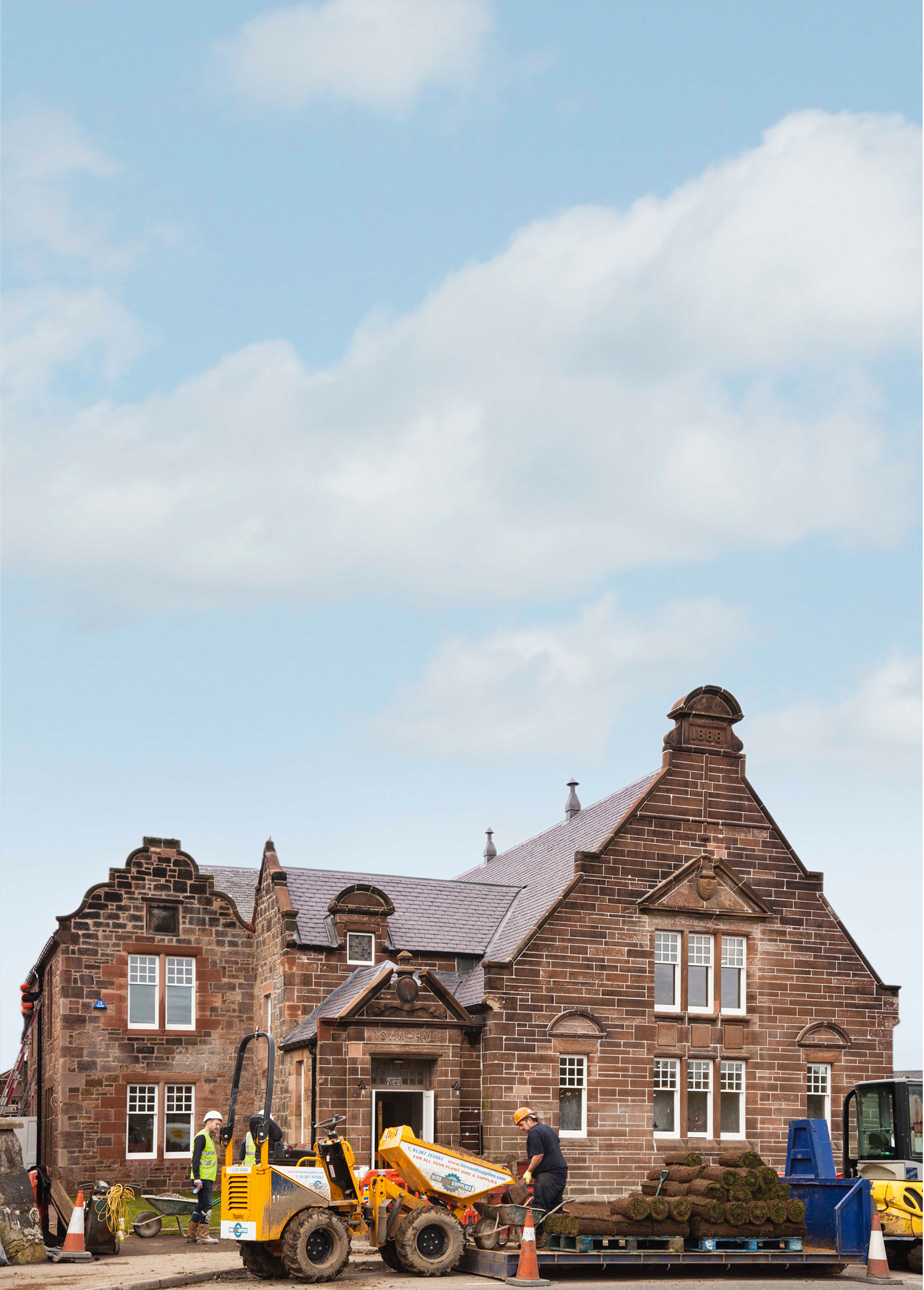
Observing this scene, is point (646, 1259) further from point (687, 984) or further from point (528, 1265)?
point (687, 984)

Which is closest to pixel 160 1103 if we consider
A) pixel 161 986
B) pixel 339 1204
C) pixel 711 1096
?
pixel 161 986

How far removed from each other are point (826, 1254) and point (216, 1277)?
349 inches

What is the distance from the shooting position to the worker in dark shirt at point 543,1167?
2117 cm

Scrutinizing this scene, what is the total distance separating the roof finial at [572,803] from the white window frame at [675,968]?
31.6 feet

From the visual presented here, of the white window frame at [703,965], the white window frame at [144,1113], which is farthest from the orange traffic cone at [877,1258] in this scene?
the white window frame at [144,1113]

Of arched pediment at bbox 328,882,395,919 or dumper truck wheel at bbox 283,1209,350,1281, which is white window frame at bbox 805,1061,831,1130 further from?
dumper truck wheel at bbox 283,1209,350,1281

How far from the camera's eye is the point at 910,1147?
23469mm

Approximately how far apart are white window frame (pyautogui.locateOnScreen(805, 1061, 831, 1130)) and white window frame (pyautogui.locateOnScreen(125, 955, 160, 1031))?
15.2 metres

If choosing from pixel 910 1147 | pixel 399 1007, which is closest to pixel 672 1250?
pixel 910 1147

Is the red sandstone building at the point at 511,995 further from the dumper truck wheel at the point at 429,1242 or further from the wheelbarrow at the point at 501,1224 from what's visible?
the dumper truck wheel at the point at 429,1242

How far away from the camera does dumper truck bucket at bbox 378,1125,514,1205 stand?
20797mm

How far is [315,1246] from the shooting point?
19.9 m

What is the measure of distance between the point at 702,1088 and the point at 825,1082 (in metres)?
3.33

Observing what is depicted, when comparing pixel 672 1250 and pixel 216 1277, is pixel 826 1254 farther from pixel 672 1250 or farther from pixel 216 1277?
pixel 216 1277
